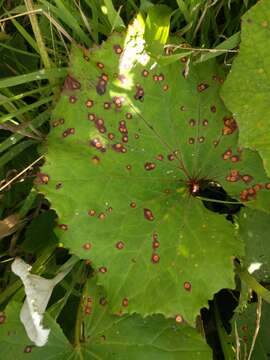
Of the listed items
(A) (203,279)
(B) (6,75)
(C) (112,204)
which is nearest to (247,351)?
(A) (203,279)

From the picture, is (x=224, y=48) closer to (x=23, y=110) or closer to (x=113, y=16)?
(x=113, y=16)

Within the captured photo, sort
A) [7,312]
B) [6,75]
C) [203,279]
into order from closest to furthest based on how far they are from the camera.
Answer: [203,279]
[7,312]
[6,75]

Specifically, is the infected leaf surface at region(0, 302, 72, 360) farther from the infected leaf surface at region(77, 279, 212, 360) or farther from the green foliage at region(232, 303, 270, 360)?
the green foliage at region(232, 303, 270, 360)

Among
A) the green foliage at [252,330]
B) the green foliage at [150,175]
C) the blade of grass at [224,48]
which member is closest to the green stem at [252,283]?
the green foliage at [150,175]

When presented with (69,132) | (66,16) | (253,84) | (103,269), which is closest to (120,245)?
(103,269)

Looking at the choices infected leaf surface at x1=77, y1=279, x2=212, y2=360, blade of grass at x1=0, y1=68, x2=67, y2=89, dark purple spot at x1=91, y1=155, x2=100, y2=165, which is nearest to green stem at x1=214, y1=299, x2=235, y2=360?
infected leaf surface at x1=77, y1=279, x2=212, y2=360

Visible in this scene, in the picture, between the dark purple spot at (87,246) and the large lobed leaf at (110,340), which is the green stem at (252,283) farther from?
the dark purple spot at (87,246)

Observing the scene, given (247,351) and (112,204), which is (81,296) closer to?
(112,204)
